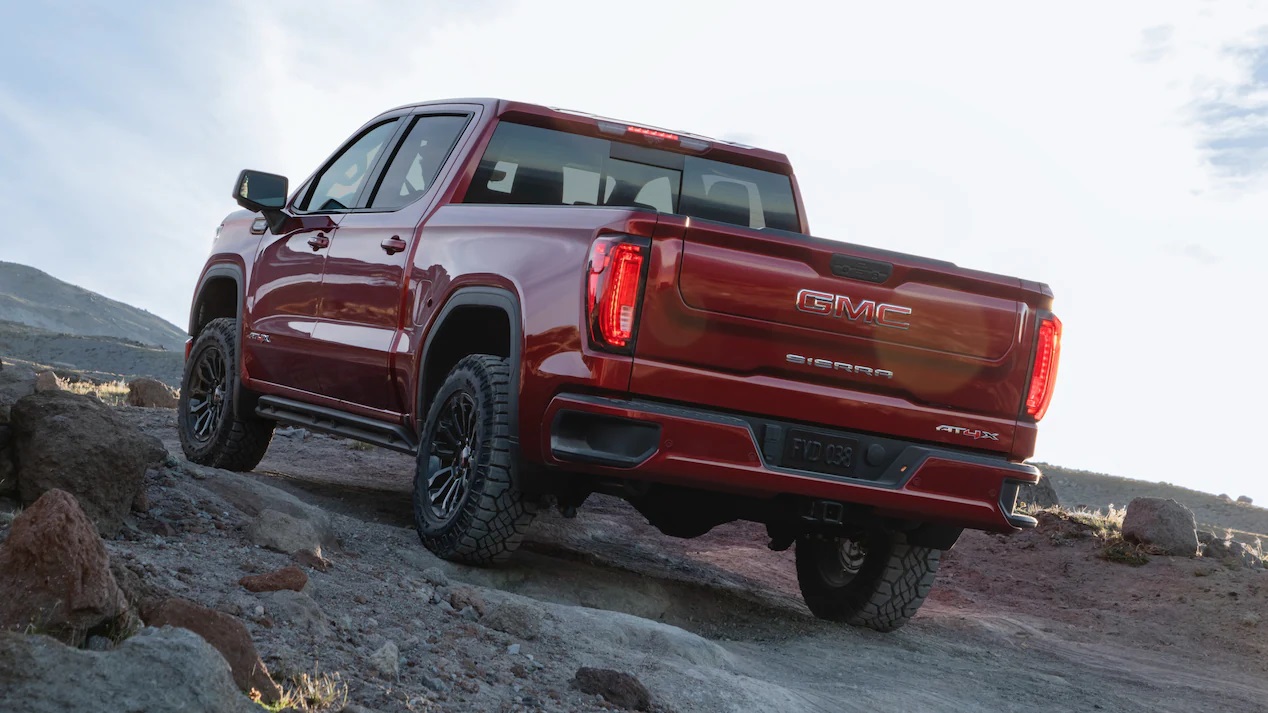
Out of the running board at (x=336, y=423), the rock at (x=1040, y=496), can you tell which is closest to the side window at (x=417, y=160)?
the running board at (x=336, y=423)

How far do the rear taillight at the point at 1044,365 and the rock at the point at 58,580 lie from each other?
3601 mm

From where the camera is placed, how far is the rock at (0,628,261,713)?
2.47 metres

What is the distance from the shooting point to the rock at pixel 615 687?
3.75 meters

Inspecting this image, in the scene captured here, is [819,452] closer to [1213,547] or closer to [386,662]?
[386,662]

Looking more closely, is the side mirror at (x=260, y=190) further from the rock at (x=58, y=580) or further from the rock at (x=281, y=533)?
the rock at (x=58, y=580)

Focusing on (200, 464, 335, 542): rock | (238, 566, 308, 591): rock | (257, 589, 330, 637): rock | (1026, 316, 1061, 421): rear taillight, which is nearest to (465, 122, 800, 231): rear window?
(200, 464, 335, 542): rock

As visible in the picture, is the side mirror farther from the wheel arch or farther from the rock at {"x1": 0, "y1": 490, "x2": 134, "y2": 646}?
the rock at {"x1": 0, "y1": 490, "x2": 134, "y2": 646}

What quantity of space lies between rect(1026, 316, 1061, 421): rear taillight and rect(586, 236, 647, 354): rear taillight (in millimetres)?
1734

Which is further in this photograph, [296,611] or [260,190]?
[260,190]

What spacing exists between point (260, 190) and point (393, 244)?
1.43m

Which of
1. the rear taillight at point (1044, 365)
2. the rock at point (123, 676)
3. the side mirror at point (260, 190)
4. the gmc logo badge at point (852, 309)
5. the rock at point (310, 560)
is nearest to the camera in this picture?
the rock at point (123, 676)

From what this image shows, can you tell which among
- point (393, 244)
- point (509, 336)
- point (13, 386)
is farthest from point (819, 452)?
point (13, 386)

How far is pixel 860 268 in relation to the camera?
16.1 ft

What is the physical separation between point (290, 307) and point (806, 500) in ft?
11.1
